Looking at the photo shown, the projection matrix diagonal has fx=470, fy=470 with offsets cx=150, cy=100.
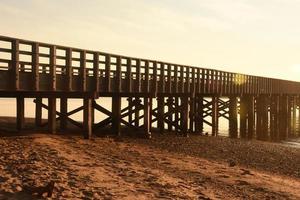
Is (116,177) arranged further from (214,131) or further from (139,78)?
(214,131)

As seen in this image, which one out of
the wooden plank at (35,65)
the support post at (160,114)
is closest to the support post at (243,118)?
the support post at (160,114)

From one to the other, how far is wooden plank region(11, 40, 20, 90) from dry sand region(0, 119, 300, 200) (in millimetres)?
1604

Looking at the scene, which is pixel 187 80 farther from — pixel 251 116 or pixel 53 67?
pixel 251 116

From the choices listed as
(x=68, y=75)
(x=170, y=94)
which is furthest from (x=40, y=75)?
(x=170, y=94)

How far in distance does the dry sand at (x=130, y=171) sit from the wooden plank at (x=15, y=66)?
1.60 m

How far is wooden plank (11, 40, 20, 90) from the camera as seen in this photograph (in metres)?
13.3

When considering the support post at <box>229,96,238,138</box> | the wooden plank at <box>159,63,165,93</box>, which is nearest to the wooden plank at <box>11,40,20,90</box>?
the wooden plank at <box>159,63,165,93</box>

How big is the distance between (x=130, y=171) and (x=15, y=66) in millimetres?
4625

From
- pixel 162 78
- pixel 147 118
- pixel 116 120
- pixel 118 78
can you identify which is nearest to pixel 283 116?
pixel 162 78

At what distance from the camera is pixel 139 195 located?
392 inches

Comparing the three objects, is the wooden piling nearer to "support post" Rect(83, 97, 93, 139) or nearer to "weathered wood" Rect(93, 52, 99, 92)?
"weathered wood" Rect(93, 52, 99, 92)

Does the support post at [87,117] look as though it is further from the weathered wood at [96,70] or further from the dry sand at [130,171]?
the weathered wood at [96,70]


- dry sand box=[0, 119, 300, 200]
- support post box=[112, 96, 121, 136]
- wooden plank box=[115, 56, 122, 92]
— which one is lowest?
dry sand box=[0, 119, 300, 200]

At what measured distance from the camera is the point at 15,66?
13469 millimetres
